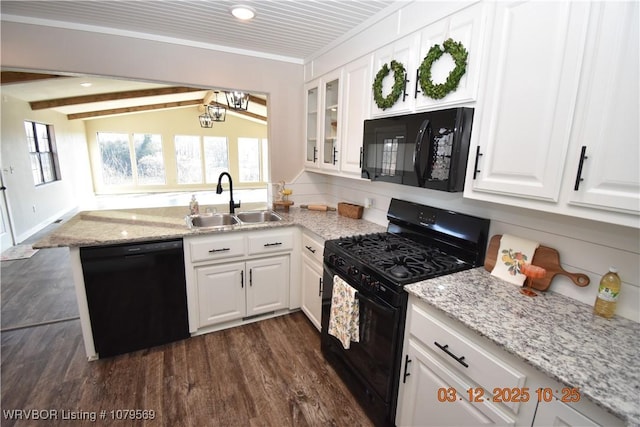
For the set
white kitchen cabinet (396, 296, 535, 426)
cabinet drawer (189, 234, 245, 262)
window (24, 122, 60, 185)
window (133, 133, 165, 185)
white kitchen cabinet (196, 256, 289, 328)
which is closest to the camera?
white kitchen cabinet (396, 296, 535, 426)

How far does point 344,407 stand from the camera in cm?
181

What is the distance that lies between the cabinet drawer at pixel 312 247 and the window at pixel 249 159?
8.25m

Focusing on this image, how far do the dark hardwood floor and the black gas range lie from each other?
8.4 inches

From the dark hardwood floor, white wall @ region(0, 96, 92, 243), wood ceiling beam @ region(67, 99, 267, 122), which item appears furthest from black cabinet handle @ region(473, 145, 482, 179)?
wood ceiling beam @ region(67, 99, 267, 122)

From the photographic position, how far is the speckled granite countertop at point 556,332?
0.84m

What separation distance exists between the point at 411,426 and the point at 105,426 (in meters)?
1.70

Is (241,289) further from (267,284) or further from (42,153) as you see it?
(42,153)

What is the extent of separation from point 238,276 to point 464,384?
5.92 feet

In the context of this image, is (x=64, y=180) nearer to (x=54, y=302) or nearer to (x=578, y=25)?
(x=54, y=302)

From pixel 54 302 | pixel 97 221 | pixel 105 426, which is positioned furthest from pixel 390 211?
pixel 54 302

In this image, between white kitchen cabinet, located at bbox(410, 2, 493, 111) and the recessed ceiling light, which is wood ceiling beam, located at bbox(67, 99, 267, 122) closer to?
the recessed ceiling light

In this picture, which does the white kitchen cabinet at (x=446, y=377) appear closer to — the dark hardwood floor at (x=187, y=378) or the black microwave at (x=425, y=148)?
the dark hardwood floor at (x=187, y=378)

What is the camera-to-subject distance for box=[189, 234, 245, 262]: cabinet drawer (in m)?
2.26

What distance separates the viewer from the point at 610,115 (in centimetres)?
97
